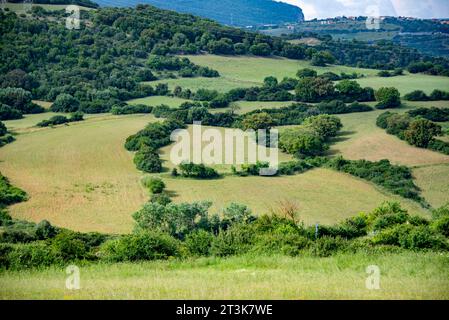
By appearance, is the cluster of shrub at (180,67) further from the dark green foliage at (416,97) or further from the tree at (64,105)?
the dark green foliage at (416,97)

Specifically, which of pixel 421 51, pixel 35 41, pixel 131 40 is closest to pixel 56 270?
pixel 35 41

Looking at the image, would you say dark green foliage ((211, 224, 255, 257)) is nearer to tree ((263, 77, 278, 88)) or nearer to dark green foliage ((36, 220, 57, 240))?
dark green foliage ((36, 220, 57, 240))

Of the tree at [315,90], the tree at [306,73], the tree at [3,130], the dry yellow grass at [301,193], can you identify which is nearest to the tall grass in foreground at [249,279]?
the dry yellow grass at [301,193]

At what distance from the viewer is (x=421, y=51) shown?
14662 cm

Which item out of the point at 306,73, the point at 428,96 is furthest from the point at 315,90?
the point at 306,73

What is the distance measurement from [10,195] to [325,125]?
36.8 meters

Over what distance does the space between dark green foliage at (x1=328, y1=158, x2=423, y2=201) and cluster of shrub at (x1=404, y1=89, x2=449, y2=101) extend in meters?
30.8

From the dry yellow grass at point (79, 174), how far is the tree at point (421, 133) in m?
28.7

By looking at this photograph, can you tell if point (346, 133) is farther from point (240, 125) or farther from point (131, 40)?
point (131, 40)

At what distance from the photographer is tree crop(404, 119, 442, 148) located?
58781 mm

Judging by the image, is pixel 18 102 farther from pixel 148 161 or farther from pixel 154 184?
pixel 154 184

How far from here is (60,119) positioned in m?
70.9

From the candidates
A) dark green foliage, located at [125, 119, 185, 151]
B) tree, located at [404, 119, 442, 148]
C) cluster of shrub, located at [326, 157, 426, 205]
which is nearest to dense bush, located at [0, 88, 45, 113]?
dark green foliage, located at [125, 119, 185, 151]
